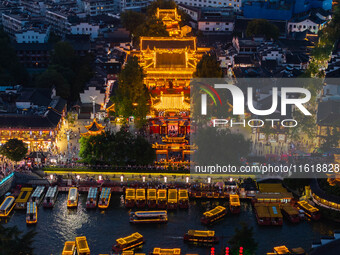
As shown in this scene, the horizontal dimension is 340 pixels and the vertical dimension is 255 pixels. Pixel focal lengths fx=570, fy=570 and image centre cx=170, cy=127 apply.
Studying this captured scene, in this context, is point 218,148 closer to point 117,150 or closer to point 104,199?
point 117,150

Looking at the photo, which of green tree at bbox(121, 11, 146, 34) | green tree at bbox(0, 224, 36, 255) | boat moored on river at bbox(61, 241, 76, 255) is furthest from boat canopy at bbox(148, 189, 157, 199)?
green tree at bbox(121, 11, 146, 34)

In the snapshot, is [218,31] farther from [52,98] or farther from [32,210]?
[32,210]

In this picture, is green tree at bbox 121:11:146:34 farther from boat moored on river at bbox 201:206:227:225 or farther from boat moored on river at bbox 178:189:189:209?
boat moored on river at bbox 201:206:227:225

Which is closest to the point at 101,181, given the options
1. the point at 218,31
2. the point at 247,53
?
the point at 247,53

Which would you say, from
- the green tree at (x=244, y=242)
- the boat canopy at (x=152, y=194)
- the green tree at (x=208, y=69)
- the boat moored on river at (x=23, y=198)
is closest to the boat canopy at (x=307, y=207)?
the green tree at (x=244, y=242)

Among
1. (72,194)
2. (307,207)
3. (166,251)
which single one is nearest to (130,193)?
(72,194)
